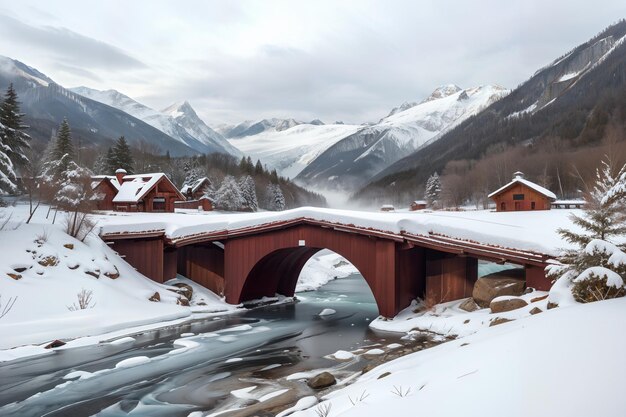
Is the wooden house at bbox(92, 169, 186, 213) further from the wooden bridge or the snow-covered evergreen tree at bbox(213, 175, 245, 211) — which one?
the snow-covered evergreen tree at bbox(213, 175, 245, 211)

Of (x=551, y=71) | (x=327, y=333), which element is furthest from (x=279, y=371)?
(x=551, y=71)

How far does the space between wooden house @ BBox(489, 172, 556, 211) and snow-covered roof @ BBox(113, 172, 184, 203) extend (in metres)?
34.3

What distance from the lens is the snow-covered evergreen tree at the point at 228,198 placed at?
77.1 m

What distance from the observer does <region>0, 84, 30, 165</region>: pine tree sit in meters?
30.0

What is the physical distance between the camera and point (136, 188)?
162ft

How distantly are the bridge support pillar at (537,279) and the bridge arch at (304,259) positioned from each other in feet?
20.6

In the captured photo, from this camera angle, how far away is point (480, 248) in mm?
18656

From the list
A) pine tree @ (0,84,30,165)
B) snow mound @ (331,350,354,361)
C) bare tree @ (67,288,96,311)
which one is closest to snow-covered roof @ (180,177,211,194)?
pine tree @ (0,84,30,165)

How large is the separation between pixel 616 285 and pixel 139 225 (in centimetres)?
2620

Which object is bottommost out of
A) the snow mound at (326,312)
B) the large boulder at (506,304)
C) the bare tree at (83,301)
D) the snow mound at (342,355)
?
the snow mound at (326,312)

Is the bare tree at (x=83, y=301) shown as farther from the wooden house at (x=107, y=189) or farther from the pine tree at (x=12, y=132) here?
the wooden house at (x=107, y=189)

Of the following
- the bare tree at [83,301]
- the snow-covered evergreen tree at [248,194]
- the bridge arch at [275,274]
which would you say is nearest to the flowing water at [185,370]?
the bare tree at [83,301]

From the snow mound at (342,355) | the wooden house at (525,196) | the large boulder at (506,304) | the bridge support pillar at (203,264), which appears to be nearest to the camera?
the large boulder at (506,304)

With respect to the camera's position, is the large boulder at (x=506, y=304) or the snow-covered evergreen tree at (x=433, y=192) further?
the snow-covered evergreen tree at (x=433, y=192)
